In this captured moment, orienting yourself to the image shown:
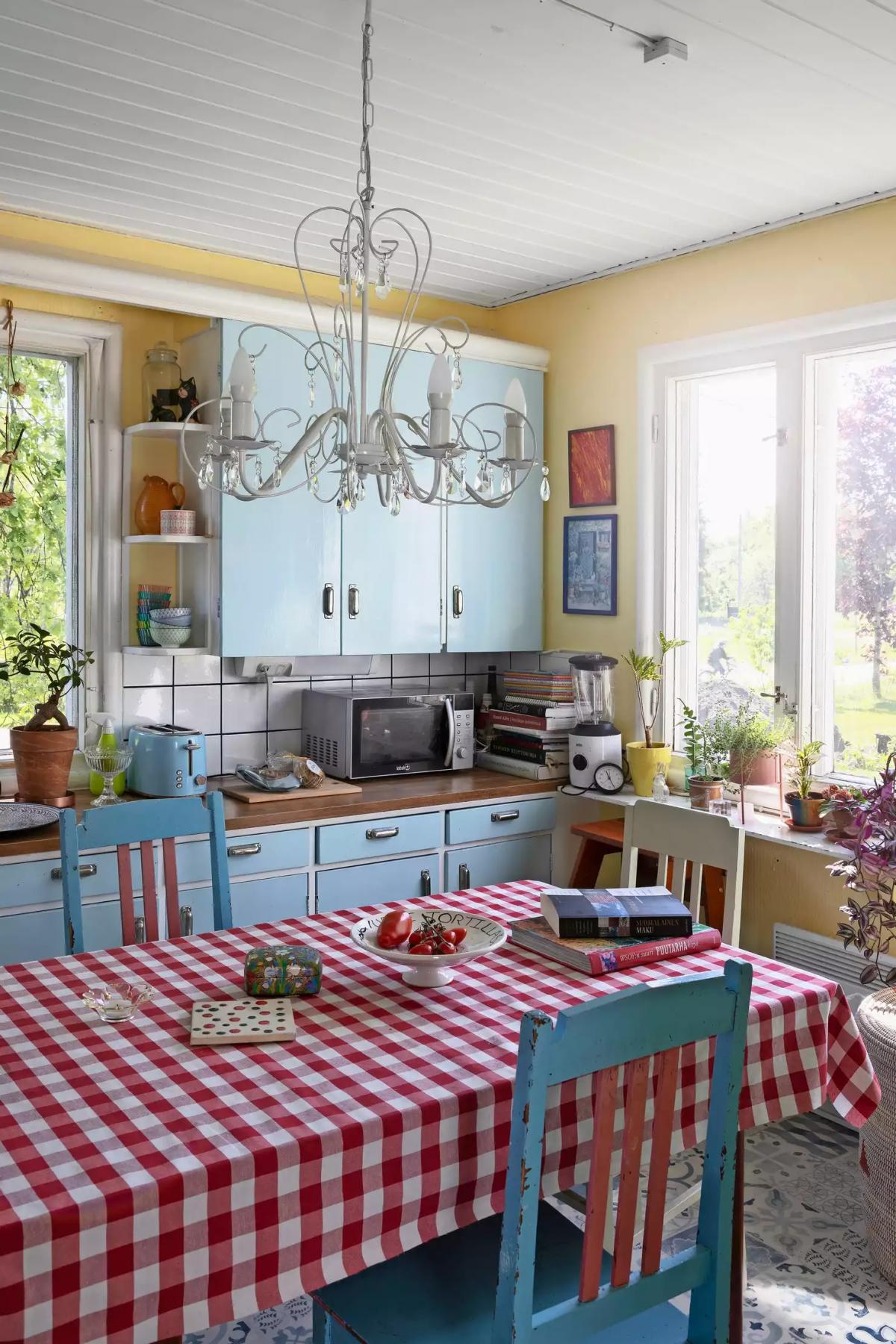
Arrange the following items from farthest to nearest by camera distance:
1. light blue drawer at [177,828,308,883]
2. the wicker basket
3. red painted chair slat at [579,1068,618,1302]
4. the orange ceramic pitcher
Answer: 1. the orange ceramic pitcher
2. light blue drawer at [177,828,308,883]
3. the wicker basket
4. red painted chair slat at [579,1068,618,1302]

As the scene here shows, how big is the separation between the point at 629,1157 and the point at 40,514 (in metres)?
2.78

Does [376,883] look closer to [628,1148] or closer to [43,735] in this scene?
[43,735]

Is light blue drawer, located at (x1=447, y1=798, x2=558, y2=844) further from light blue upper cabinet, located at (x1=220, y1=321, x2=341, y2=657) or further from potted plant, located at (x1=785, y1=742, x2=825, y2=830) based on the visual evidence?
potted plant, located at (x1=785, y1=742, x2=825, y2=830)

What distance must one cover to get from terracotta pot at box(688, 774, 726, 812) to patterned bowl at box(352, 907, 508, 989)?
1347 millimetres

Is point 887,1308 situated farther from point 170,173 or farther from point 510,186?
point 170,173

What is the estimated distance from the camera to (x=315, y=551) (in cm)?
363

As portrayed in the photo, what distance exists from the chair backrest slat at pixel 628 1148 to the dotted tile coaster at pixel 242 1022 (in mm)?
477

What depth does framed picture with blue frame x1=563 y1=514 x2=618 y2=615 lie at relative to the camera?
13.0ft

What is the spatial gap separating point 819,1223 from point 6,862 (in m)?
2.15

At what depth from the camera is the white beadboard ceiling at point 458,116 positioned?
213cm

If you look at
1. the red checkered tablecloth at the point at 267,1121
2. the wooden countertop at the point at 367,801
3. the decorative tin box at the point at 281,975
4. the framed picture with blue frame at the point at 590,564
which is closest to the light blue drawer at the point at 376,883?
the wooden countertop at the point at 367,801

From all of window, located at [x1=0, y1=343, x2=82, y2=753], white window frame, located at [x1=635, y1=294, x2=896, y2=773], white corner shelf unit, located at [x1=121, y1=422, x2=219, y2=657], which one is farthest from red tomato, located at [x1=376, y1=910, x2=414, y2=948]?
window, located at [x1=0, y1=343, x2=82, y2=753]

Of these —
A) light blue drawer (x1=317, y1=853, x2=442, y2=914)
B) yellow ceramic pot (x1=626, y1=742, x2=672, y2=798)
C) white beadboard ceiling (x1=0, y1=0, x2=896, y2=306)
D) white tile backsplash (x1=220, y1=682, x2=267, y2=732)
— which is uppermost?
white beadboard ceiling (x1=0, y1=0, x2=896, y2=306)

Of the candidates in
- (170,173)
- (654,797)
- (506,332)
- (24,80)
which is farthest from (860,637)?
(24,80)
